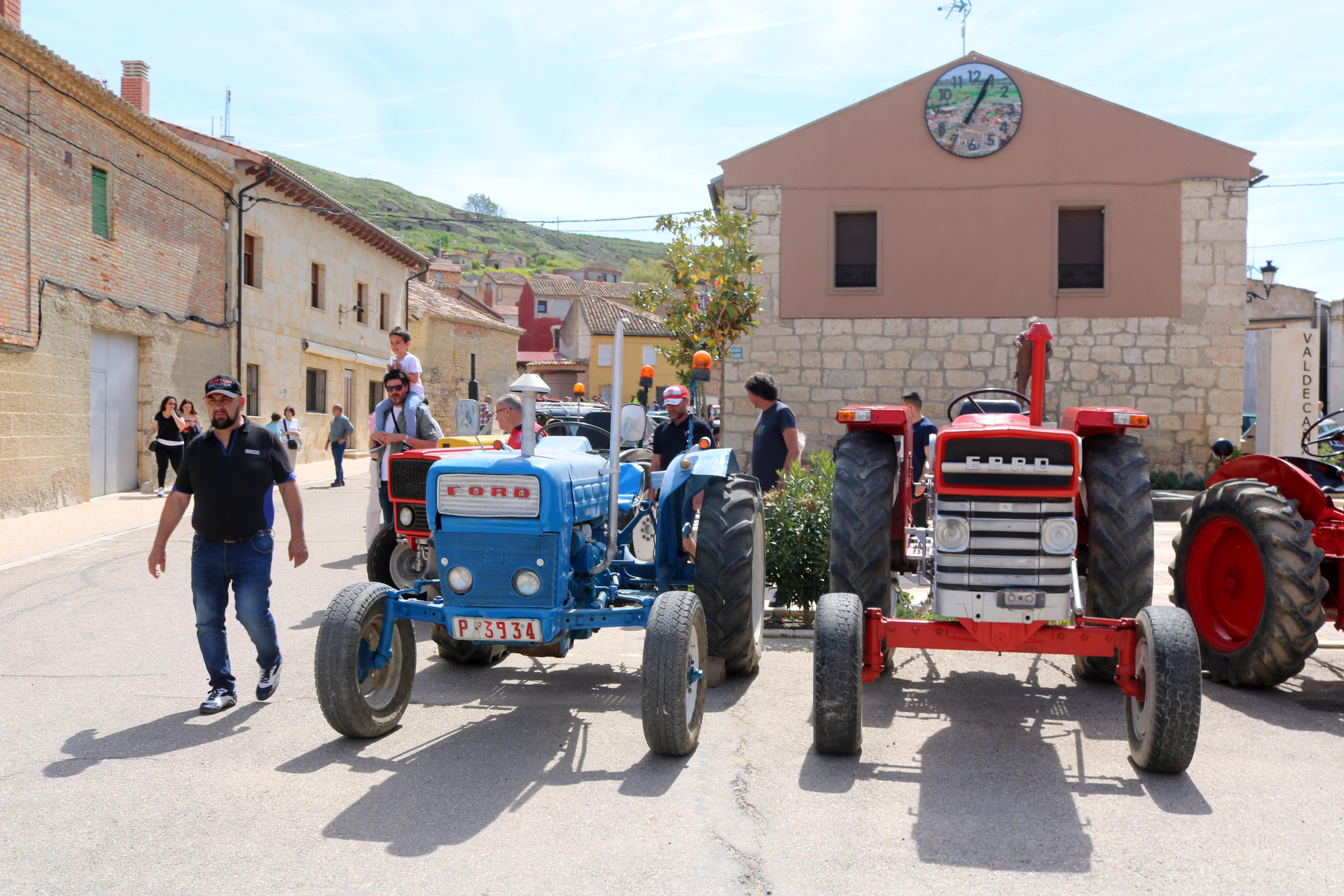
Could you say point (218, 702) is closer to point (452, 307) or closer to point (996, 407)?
point (996, 407)

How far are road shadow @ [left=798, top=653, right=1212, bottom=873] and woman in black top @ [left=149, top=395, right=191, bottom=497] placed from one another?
45.8ft

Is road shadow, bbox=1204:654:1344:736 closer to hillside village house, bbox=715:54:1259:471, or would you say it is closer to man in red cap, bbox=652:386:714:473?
man in red cap, bbox=652:386:714:473

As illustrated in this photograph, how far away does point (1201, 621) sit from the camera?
19.9 ft

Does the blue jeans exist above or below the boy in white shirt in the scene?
below

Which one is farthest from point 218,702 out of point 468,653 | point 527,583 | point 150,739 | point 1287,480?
point 1287,480

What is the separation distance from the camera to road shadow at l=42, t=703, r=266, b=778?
439cm

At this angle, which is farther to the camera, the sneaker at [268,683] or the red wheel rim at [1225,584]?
the red wheel rim at [1225,584]

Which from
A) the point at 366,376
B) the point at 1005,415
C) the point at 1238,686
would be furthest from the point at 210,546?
the point at 366,376

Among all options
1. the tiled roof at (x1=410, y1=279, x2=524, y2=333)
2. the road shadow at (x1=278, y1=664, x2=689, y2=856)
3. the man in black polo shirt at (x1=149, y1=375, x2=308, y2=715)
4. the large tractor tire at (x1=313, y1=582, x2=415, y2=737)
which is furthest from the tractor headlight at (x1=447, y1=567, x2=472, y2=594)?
the tiled roof at (x1=410, y1=279, x2=524, y2=333)

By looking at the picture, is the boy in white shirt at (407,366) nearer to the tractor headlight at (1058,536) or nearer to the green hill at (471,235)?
the tractor headlight at (1058,536)

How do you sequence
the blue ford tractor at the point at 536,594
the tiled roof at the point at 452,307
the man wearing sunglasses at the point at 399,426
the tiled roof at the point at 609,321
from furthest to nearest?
the tiled roof at the point at 609,321 → the tiled roof at the point at 452,307 → the man wearing sunglasses at the point at 399,426 → the blue ford tractor at the point at 536,594

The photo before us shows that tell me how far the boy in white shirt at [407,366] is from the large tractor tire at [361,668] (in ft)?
10.2

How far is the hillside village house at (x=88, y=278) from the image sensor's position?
1389 centimetres

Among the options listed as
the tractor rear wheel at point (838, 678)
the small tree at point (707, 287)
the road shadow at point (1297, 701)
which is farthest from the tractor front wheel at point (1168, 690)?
the small tree at point (707, 287)
